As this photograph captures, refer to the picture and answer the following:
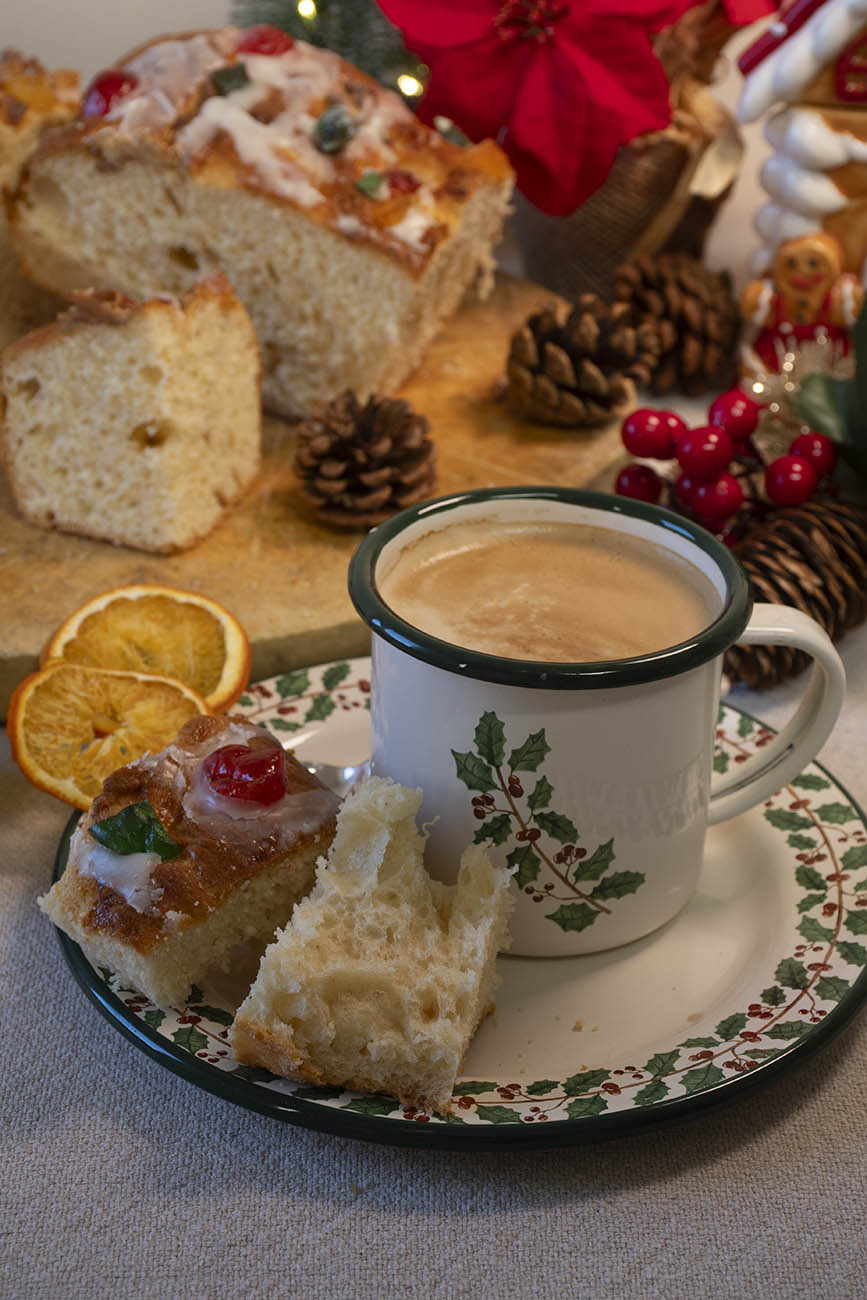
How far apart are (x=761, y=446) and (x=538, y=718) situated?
3.60ft

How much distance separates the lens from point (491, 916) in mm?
→ 1042

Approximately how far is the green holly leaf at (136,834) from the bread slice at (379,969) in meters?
0.14

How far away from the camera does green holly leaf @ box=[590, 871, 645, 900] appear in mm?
1120

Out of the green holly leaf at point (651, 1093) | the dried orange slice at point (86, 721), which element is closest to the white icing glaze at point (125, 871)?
the dried orange slice at point (86, 721)

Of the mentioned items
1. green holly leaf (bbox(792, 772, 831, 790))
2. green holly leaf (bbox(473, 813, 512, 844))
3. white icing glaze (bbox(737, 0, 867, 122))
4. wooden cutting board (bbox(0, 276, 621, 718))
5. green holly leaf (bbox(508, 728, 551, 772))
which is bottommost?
wooden cutting board (bbox(0, 276, 621, 718))

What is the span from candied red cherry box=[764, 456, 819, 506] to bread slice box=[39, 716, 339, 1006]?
2.98ft

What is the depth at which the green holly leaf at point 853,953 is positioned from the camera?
1.11m

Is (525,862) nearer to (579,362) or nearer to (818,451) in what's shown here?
(818,451)

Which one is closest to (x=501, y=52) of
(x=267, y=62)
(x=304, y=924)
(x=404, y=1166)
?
(x=267, y=62)

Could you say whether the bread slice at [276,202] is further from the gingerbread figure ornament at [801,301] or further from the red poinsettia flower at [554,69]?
the gingerbread figure ornament at [801,301]

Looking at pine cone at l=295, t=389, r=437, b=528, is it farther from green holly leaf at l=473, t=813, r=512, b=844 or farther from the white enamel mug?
green holly leaf at l=473, t=813, r=512, b=844

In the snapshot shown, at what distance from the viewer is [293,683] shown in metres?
1.51

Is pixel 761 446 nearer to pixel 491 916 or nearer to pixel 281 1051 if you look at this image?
pixel 491 916

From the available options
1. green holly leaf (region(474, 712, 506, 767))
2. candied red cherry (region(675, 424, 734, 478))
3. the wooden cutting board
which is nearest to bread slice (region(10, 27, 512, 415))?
the wooden cutting board
